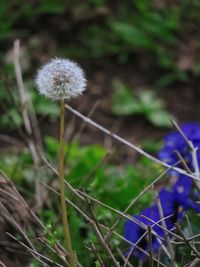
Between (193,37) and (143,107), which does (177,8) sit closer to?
(193,37)

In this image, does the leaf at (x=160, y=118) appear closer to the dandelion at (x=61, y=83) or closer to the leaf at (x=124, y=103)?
the leaf at (x=124, y=103)

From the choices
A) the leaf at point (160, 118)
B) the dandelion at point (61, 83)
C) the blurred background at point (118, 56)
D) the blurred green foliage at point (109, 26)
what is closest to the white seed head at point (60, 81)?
the dandelion at point (61, 83)

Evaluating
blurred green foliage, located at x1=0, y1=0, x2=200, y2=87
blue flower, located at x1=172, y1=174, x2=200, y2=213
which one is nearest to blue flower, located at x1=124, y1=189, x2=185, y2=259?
blue flower, located at x1=172, y1=174, x2=200, y2=213

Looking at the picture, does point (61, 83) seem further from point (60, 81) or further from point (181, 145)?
point (181, 145)

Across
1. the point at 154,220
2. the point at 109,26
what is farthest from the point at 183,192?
the point at 109,26

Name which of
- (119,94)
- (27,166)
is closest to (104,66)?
(119,94)
